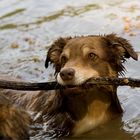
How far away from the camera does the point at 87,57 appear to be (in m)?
8.73

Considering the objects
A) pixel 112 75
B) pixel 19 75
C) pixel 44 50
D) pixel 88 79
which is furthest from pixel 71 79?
pixel 44 50

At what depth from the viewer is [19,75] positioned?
12086 mm

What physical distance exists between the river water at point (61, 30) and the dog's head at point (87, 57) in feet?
3.14

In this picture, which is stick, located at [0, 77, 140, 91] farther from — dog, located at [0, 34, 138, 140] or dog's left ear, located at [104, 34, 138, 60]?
dog's left ear, located at [104, 34, 138, 60]

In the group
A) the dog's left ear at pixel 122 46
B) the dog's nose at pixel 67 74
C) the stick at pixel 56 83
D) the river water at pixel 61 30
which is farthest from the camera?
the river water at pixel 61 30

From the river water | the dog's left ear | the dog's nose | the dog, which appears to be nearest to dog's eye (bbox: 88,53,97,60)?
the dog

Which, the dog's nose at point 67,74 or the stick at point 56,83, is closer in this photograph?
the stick at point 56,83

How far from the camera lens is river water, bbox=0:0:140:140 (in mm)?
9758

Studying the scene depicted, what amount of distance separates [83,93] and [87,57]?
549mm

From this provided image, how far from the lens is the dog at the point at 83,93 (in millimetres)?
8664

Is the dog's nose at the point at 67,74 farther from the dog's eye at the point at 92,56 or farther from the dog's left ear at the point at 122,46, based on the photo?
the dog's left ear at the point at 122,46

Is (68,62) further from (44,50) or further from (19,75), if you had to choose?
(44,50)

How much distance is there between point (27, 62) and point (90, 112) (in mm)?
3838

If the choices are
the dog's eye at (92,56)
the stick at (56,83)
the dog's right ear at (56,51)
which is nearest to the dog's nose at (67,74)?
the stick at (56,83)
